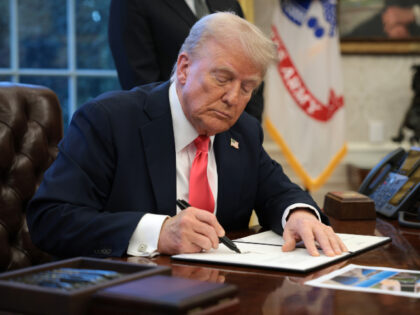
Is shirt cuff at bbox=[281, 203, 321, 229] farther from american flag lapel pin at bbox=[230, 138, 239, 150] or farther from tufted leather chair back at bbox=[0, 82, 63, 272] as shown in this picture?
tufted leather chair back at bbox=[0, 82, 63, 272]

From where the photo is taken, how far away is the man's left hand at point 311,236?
5.59ft

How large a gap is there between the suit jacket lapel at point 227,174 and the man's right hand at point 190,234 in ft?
1.58

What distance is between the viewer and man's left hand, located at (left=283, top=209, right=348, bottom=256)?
1.70 metres

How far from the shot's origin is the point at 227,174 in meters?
2.21

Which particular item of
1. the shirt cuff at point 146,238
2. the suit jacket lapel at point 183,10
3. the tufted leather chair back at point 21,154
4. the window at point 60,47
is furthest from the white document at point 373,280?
the window at point 60,47

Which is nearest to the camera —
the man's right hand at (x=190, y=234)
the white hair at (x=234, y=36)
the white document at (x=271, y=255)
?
the white document at (x=271, y=255)

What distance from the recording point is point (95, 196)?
196cm

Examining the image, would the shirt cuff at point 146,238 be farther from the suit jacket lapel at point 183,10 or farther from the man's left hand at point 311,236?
the suit jacket lapel at point 183,10

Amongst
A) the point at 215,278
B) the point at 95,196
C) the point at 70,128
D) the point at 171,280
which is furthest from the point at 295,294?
the point at 70,128

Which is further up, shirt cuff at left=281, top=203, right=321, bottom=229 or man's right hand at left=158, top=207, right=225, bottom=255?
man's right hand at left=158, top=207, right=225, bottom=255

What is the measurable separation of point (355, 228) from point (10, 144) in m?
1.21

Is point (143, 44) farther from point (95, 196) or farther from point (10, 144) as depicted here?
point (95, 196)

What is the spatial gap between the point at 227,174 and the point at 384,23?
3.17m

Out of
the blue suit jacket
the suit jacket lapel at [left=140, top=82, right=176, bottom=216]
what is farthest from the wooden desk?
the suit jacket lapel at [left=140, top=82, right=176, bottom=216]
